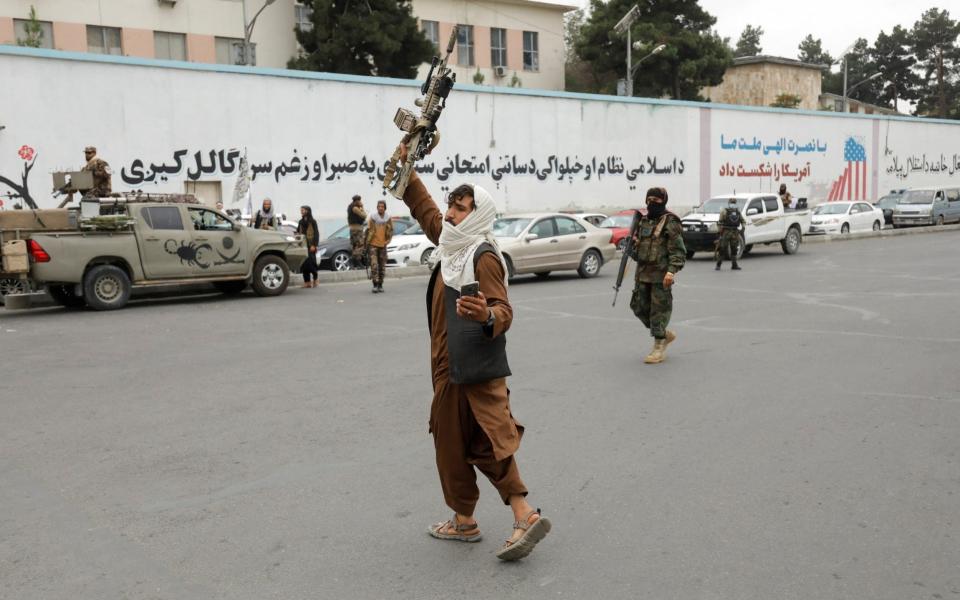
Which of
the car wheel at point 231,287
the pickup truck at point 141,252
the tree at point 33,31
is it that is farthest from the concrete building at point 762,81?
the pickup truck at point 141,252

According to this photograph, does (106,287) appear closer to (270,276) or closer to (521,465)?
(270,276)

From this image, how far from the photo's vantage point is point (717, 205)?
24109 mm

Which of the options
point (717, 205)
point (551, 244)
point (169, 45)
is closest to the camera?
point (551, 244)

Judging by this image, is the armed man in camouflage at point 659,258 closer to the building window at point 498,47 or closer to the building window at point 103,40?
the building window at point 103,40

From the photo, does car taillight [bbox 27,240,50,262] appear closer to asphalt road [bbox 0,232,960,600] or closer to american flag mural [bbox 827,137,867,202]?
asphalt road [bbox 0,232,960,600]

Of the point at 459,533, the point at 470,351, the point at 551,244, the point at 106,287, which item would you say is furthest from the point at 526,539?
the point at 551,244

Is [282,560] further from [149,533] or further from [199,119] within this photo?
[199,119]

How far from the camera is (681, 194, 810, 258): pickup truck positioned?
22859 mm

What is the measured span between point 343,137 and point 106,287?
40.3 ft

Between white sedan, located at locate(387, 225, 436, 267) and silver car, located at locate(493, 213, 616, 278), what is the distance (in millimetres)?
2595

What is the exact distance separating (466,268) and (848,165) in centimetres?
4407

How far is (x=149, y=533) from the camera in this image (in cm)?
437

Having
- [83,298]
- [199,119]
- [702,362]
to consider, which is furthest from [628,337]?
[199,119]

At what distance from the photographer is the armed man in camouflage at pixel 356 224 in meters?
19.0
